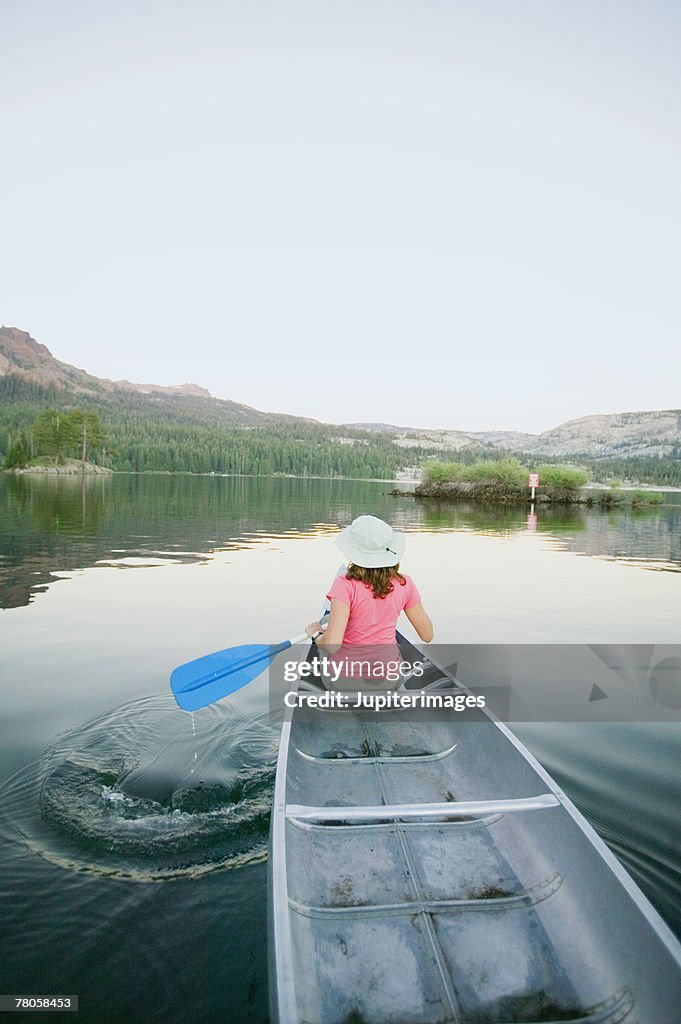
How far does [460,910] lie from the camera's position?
4035mm

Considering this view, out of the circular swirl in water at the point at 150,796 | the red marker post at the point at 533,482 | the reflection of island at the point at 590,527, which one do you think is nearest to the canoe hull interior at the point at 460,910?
the circular swirl in water at the point at 150,796

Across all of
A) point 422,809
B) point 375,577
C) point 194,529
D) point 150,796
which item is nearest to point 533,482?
point 194,529

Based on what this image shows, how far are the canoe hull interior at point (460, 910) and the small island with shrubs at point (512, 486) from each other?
5889cm

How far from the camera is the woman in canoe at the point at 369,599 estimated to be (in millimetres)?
6336

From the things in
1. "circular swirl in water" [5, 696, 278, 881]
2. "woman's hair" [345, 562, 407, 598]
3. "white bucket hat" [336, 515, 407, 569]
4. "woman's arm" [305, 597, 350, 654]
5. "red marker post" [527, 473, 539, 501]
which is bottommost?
"circular swirl in water" [5, 696, 278, 881]

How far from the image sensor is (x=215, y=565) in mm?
20922

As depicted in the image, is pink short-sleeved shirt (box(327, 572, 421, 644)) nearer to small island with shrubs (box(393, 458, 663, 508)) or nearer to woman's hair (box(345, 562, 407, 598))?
woman's hair (box(345, 562, 407, 598))

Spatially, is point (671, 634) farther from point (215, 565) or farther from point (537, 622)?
point (215, 565)

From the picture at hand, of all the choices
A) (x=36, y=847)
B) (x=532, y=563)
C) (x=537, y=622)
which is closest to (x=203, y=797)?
(x=36, y=847)

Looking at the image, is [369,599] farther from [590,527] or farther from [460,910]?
[590,527]

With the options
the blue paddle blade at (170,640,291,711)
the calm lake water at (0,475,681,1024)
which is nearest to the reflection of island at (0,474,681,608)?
the calm lake water at (0,475,681,1024)

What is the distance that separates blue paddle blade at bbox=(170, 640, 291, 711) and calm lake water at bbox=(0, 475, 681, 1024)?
0.83 m

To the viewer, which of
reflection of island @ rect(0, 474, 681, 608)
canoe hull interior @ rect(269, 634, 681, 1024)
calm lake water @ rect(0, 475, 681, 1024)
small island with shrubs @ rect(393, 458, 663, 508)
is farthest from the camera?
small island with shrubs @ rect(393, 458, 663, 508)

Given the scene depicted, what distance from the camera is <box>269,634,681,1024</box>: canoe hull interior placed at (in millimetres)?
3275
